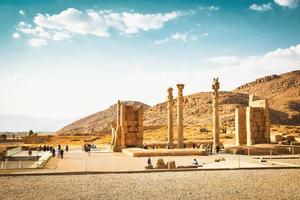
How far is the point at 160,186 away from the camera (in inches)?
559

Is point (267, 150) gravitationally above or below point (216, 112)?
below

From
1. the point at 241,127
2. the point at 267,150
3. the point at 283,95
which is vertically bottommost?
the point at 267,150

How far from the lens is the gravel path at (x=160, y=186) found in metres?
12.3

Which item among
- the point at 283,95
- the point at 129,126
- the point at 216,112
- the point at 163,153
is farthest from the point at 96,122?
the point at 163,153

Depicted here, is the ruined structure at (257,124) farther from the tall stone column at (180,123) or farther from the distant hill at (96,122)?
the distant hill at (96,122)

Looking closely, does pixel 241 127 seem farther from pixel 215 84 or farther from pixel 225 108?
pixel 225 108

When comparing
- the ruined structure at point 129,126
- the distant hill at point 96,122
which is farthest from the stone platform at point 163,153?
the distant hill at point 96,122

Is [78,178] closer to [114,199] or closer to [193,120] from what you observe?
[114,199]

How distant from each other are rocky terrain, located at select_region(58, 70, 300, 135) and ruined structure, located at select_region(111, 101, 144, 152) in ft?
163

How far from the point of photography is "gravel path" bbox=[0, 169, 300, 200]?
40.3ft

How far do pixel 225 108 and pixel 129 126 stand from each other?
278 feet

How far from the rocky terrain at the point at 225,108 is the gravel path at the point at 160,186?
70.0 metres

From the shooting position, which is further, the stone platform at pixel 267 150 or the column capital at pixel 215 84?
the column capital at pixel 215 84

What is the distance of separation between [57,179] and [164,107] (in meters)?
127
